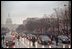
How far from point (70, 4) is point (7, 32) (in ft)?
4.71

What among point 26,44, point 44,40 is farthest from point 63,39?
point 26,44

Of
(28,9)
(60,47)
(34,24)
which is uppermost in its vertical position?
(28,9)

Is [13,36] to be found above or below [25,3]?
below

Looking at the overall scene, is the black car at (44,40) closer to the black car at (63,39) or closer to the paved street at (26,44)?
the paved street at (26,44)

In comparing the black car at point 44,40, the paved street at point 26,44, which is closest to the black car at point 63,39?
the paved street at point 26,44

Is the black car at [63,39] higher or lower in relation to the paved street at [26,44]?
higher

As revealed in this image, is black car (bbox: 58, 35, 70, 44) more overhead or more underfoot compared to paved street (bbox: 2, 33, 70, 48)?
more overhead

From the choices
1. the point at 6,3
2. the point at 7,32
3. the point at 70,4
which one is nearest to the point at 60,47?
the point at 70,4

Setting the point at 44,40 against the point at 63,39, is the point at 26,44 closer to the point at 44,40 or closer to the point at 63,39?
the point at 44,40

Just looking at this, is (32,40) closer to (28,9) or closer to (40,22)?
(40,22)

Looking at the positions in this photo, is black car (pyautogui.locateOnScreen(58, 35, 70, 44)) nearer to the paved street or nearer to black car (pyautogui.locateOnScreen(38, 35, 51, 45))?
the paved street

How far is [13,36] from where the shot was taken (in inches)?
139

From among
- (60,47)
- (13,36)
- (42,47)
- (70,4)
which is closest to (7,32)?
(13,36)

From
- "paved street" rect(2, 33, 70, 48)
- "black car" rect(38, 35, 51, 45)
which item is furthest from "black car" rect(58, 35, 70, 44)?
"black car" rect(38, 35, 51, 45)
